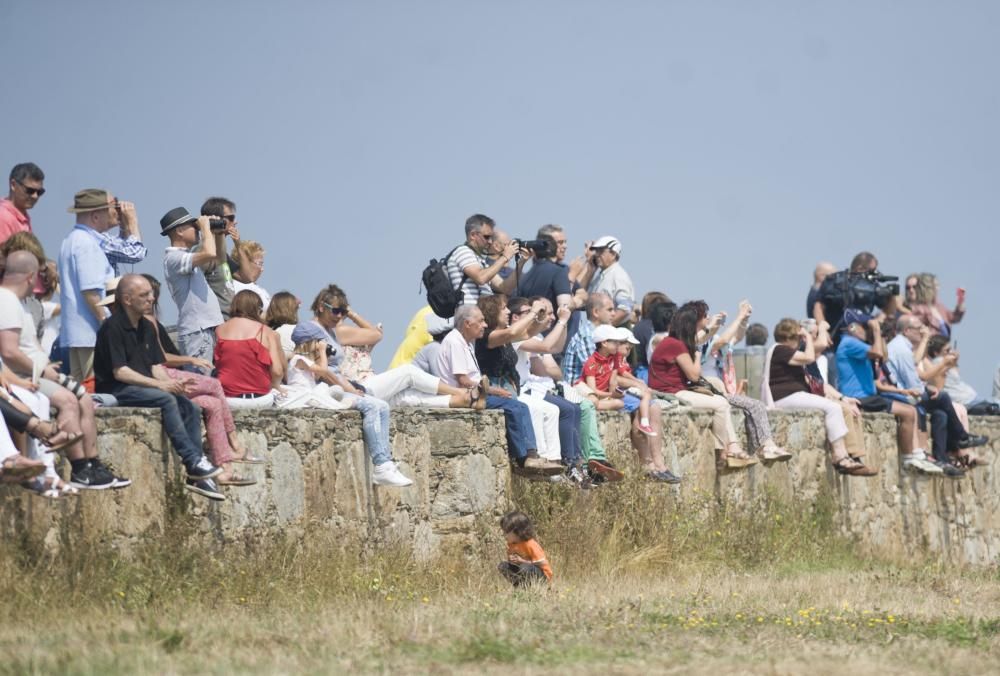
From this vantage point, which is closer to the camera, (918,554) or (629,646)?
(629,646)

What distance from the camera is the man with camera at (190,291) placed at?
→ 33.3 ft

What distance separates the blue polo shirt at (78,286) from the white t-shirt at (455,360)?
278cm

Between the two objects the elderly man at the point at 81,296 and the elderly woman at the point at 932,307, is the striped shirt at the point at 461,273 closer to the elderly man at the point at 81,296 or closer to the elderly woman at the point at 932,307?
the elderly man at the point at 81,296

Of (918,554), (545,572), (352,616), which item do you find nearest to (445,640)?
(352,616)

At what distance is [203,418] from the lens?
30.1 ft

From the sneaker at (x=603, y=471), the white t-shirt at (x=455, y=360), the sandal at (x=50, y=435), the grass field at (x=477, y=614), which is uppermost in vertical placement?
the white t-shirt at (x=455, y=360)

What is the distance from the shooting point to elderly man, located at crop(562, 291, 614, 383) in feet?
42.9

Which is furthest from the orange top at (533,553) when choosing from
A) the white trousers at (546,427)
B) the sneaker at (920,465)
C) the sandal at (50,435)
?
the sneaker at (920,465)

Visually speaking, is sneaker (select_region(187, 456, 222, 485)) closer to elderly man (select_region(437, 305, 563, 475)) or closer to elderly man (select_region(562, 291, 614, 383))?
elderly man (select_region(437, 305, 563, 475))

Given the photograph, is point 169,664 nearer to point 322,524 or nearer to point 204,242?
point 322,524

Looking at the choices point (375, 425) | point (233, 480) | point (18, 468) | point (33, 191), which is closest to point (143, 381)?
point (233, 480)

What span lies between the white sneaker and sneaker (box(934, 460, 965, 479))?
30.0 ft

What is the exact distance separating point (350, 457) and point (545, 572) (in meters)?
1.64

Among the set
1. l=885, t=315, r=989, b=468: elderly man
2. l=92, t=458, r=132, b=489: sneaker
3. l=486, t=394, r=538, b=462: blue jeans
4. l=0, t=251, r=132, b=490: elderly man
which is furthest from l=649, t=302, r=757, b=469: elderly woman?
l=0, t=251, r=132, b=490: elderly man
